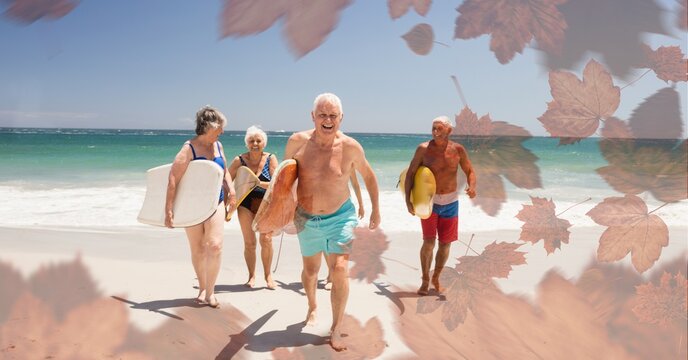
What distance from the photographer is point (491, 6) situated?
1.02m

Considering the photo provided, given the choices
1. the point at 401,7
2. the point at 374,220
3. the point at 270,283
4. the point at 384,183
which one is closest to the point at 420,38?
the point at 401,7

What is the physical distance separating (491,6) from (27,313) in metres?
2.67

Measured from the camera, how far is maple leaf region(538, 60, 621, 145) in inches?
37.9

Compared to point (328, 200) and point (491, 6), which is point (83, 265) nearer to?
point (328, 200)

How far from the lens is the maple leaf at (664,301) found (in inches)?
42.4

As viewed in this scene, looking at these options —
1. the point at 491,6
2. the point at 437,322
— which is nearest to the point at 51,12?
the point at 491,6

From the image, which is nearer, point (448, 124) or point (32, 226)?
point (448, 124)

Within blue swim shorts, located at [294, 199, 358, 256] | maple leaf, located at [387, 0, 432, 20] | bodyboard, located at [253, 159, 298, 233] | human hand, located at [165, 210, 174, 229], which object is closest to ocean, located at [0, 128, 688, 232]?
maple leaf, located at [387, 0, 432, 20]

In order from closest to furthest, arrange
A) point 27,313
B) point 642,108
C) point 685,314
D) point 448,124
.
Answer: point 642,108
point 685,314
point 27,313
point 448,124

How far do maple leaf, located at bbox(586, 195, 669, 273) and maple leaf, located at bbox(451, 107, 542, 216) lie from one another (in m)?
0.17

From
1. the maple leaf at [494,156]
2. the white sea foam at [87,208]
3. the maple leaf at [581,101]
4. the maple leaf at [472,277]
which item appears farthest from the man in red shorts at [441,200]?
the maple leaf at [581,101]

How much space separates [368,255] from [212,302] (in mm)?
1910

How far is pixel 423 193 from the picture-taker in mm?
3096

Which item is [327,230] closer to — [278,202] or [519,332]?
[278,202]
